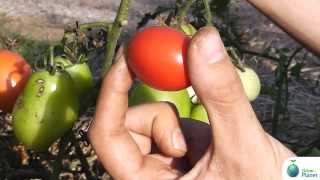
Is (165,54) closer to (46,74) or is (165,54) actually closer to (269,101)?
(46,74)

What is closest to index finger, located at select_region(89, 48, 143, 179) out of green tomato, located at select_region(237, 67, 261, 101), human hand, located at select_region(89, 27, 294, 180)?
human hand, located at select_region(89, 27, 294, 180)

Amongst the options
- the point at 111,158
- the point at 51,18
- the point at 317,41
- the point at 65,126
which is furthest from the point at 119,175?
the point at 51,18

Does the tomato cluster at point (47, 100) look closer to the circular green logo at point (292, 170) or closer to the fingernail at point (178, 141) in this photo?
the fingernail at point (178, 141)

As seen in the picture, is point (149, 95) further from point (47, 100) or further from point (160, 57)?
point (160, 57)

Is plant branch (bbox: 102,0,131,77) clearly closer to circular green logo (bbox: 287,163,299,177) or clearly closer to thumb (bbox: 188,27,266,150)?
thumb (bbox: 188,27,266,150)

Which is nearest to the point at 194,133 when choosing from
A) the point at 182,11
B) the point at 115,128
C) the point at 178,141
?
the point at 178,141

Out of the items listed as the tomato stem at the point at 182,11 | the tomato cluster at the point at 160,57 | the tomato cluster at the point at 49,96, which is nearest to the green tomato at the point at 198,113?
the tomato cluster at the point at 49,96
